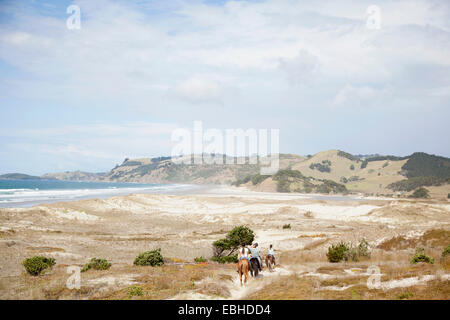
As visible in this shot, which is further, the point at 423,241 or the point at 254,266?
the point at 423,241

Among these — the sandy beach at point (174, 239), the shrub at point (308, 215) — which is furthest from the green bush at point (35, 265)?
the shrub at point (308, 215)

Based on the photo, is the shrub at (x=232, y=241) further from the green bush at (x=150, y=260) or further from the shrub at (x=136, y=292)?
the shrub at (x=136, y=292)

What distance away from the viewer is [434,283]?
44.7 ft

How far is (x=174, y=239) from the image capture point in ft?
139

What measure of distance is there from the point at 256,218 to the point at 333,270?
48.6m

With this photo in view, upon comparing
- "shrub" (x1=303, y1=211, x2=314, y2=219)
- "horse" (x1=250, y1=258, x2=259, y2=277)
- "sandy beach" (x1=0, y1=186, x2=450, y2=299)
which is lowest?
"shrub" (x1=303, y1=211, x2=314, y2=219)

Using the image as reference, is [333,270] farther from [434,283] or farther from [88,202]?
[88,202]

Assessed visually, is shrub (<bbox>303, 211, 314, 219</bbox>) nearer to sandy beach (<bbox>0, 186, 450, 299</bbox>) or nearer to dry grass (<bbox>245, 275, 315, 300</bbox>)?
sandy beach (<bbox>0, 186, 450, 299</bbox>)

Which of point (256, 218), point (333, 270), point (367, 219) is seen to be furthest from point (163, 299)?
point (367, 219)

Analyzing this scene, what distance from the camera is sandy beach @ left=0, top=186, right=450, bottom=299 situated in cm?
1645

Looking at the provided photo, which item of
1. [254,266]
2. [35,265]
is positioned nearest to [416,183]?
[254,266]

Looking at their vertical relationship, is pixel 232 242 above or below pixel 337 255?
below

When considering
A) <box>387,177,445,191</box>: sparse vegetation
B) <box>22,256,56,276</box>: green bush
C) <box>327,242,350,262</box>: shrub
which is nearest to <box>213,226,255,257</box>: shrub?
<box>327,242,350,262</box>: shrub

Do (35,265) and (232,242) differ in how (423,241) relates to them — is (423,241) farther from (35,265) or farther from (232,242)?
(35,265)
